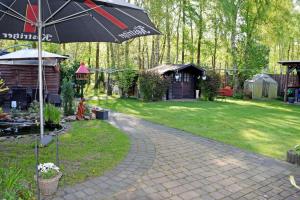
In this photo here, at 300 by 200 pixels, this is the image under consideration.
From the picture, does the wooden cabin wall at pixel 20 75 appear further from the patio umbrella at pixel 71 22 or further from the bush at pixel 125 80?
the patio umbrella at pixel 71 22

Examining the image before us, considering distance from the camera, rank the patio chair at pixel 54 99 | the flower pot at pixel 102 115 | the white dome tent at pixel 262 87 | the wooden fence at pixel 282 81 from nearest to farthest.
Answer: the flower pot at pixel 102 115 → the patio chair at pixel 54 99 → the white dome tent at pixel 262 87 → the wooden fence at pixel 282 81

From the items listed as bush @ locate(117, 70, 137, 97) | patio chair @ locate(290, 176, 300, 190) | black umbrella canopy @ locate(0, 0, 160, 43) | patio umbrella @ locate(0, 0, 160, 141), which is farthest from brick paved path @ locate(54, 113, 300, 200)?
bush @ locate(117, 70, 137, 97)

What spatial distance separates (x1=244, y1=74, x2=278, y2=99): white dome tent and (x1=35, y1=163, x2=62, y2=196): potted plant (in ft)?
65.6

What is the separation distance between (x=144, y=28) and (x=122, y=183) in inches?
96.5

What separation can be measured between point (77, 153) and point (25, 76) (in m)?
9.07

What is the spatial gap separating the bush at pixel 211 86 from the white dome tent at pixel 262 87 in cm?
431

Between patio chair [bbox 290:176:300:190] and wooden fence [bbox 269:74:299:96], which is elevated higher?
wooden fence [bbox 269:74:299:96]

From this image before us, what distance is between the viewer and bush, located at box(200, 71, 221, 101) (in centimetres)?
1844

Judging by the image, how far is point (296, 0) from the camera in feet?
83.5

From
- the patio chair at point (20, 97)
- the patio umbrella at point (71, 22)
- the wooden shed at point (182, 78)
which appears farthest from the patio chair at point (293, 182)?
the wooden shed at point (182, 78)

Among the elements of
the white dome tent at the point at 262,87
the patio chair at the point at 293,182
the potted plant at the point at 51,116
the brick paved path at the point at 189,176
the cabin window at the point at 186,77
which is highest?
the cabin window at the point at 186,77

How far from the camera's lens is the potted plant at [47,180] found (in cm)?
360

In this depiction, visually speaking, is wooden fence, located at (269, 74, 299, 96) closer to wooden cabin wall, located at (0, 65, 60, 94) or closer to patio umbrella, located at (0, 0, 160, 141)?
wooden cabin wall, located at (0, 65, 60, 94)

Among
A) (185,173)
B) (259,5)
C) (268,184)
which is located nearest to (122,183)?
(185,173)
